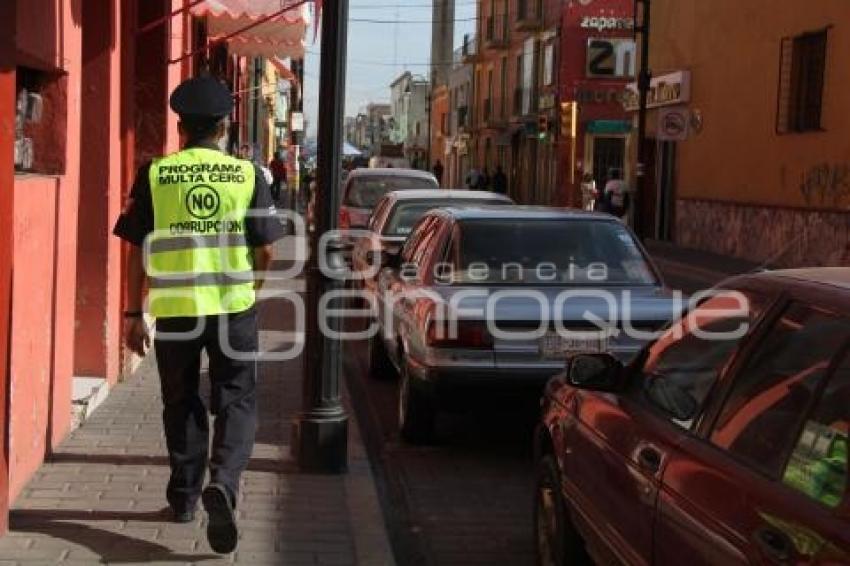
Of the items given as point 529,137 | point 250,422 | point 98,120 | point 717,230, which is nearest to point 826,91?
point 717,230

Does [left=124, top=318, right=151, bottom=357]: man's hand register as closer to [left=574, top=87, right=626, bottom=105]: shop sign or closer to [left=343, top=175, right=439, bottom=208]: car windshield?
[left=343, top=175, right=439, bottom=208]: car windshield

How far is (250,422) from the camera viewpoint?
203 inches

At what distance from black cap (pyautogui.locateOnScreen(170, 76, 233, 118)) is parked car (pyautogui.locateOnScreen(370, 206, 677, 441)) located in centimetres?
214

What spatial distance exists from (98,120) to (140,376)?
7.17 feet

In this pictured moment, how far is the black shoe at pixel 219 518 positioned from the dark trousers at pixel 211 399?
0.33ft

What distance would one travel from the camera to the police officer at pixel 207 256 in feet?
16.5

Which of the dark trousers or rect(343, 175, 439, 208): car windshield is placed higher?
rect(343, 175, 439, 208): car windshield

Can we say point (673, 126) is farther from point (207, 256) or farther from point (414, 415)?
point (207, 256)

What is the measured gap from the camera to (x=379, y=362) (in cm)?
999

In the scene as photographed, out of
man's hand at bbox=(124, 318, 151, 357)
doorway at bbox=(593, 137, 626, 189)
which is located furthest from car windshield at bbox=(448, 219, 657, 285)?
doorway at bbox=(593, 137, 626, 189)

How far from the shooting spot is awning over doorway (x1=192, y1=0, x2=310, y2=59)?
1060 cm

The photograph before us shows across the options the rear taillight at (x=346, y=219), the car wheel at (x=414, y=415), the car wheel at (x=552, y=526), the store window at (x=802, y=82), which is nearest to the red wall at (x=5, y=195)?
the car wheel at (x=552, y=526)

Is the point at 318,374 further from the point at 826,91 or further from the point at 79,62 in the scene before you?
the point at 826,91

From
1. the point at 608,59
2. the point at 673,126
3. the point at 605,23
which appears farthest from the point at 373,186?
the point at 605,23
